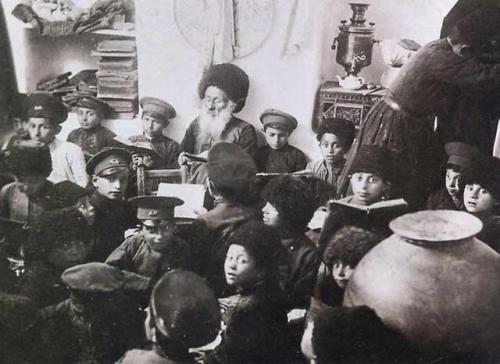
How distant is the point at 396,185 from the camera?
7.73ft

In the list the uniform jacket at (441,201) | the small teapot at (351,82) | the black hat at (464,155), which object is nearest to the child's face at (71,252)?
the small teapot at (351,82)

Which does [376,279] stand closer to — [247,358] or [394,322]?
[394,322]

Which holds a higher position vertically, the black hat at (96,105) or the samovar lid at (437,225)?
the black hat at (96,105)

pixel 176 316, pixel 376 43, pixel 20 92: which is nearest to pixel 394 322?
pixel 176 316

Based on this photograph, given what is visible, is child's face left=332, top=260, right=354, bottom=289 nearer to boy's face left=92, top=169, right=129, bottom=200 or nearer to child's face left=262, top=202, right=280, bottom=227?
child's face left=262, top=202, right=280, bottom=227

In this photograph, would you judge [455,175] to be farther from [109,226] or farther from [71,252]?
[71,252]

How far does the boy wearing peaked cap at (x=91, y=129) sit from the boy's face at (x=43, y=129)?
70mm

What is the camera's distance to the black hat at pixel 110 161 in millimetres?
2500

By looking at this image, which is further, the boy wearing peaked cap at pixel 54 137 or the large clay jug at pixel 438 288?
the boy wearing peaked cap at pixel 54 137

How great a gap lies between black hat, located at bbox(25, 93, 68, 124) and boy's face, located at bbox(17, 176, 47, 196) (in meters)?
0.24

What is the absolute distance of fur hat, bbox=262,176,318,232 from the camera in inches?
93.8

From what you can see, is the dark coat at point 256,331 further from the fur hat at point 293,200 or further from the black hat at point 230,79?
the black hat at point 230,79

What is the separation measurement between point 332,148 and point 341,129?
0.26ft

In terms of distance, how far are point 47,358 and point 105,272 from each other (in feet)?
1.37
